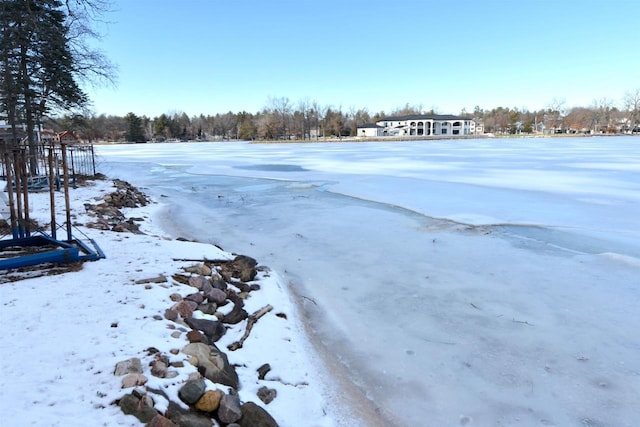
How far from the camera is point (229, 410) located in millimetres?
2533

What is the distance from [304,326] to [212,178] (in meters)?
15.7

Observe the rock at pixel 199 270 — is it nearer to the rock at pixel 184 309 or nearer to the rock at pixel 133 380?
the rock at pixel 184 309

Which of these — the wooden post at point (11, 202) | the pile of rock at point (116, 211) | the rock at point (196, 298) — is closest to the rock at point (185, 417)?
the rock at point (196, 298)

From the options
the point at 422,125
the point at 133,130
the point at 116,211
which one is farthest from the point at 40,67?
the point at 422,125

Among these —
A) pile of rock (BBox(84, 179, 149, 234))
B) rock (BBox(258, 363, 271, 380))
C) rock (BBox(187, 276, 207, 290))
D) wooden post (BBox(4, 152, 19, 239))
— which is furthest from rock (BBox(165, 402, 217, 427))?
pile of rock (BBox(84, 179, 149, 234))

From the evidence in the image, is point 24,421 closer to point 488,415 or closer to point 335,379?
point 335,379

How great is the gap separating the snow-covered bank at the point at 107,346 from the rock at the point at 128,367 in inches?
2.0

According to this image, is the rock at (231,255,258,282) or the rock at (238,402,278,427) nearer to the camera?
the rock at (238,402,278,427)

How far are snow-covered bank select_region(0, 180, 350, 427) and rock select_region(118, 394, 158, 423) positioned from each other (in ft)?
0.12

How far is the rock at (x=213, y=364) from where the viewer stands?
2873mm

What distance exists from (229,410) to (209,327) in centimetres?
117

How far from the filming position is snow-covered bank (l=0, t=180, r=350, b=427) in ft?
7.77

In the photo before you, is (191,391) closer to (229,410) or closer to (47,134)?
(229,410)

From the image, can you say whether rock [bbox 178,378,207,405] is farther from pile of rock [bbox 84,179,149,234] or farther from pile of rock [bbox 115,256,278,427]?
pile of rock [bbox 84,179,149,234]
